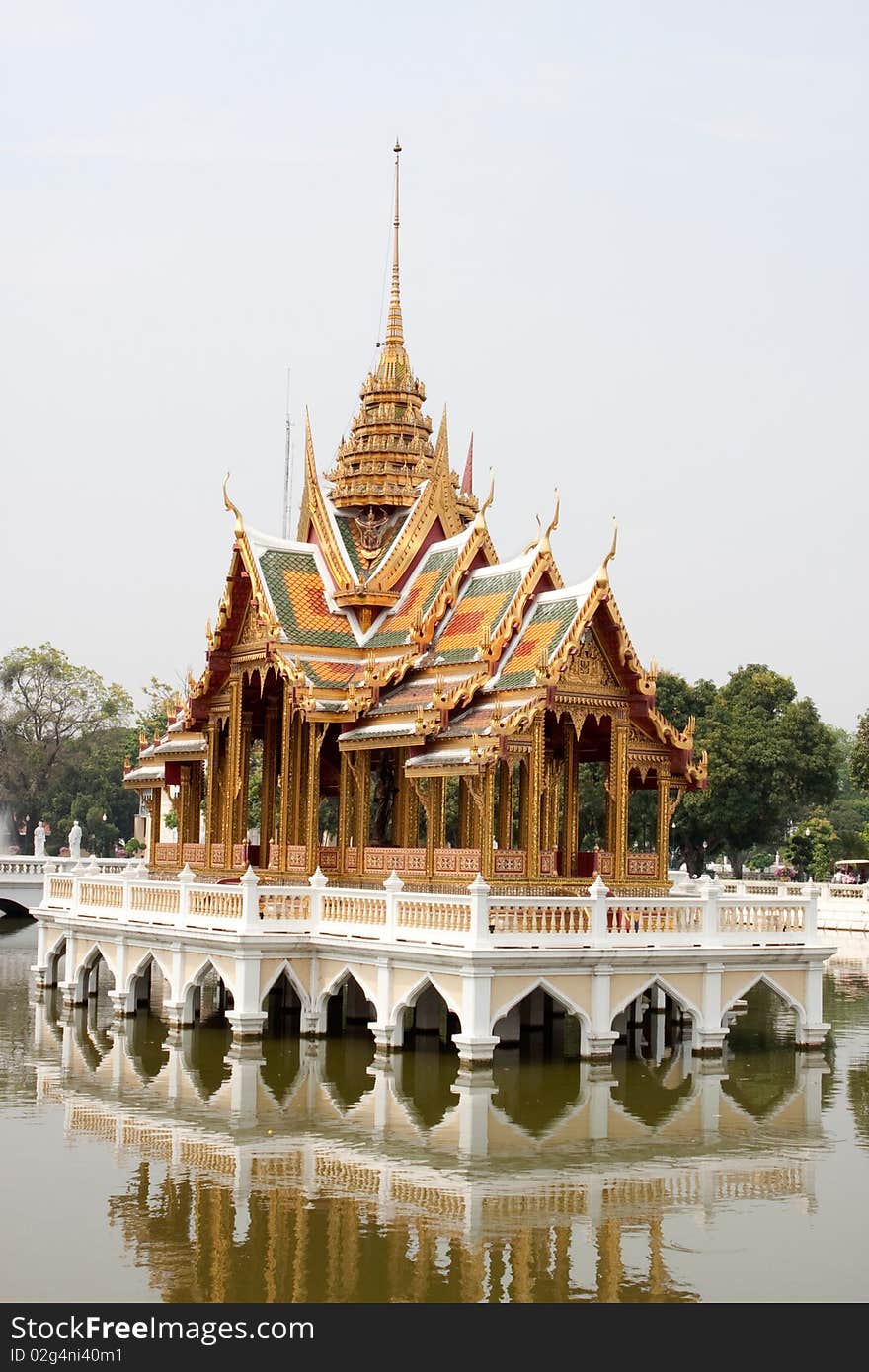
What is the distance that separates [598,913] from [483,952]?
166 centimetres

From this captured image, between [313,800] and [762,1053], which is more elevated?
[313,800]

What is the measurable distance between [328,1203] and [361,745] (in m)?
10.5

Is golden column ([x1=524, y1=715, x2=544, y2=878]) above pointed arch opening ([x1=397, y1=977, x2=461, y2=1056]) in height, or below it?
above

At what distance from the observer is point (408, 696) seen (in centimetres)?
2359

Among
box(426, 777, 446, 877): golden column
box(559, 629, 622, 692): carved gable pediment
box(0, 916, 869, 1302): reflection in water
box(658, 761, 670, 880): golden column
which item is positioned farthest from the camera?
box(658, 761, 670, 880): golden column

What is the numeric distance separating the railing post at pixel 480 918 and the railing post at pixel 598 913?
1.36m

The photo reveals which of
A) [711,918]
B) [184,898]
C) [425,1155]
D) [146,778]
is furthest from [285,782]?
[425,1155]

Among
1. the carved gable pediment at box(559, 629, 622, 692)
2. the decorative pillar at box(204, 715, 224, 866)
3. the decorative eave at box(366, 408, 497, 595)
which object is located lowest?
the decorative pillar at box(204, 715, 224, 866)

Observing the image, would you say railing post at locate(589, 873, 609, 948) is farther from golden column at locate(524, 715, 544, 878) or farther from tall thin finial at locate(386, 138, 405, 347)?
tall thin finial at locate(386, 138, 405, 347)

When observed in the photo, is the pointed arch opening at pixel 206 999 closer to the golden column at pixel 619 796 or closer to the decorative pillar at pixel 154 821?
the decorative pillar at pixel 154 821

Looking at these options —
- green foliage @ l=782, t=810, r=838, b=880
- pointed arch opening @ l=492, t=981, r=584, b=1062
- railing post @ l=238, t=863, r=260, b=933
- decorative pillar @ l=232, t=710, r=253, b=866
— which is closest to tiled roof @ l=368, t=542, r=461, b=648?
decorative pillar @ l=232, t=710, r=253, b=866

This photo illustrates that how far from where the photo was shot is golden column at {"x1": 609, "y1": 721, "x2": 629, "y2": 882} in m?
22.7

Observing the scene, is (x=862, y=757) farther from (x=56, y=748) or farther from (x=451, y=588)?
(x=56, y=748)

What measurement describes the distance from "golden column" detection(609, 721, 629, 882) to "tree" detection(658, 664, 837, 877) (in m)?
28.4
